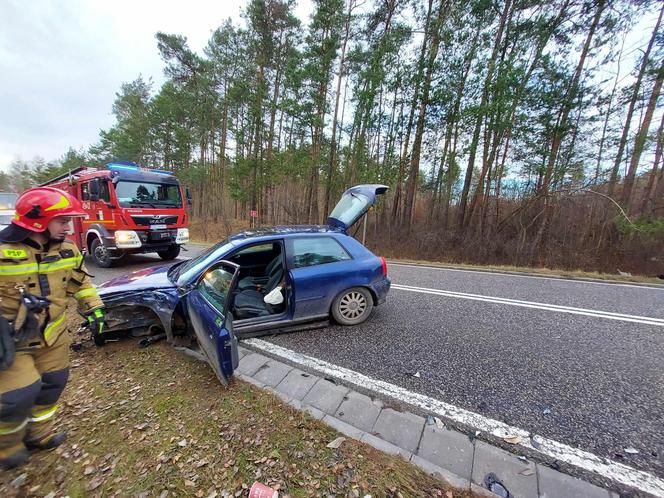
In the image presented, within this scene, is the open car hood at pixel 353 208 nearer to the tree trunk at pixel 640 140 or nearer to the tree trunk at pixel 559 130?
the tree trunk at pixel 559 130

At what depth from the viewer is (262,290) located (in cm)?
384

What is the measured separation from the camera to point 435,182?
14062 mm

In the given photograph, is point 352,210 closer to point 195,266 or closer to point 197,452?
point 195,266

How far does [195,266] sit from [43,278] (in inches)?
55.1

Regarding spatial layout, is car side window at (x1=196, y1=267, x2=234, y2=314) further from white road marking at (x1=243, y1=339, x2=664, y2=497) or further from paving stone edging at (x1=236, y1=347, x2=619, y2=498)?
white road marking at (x1=243, y1=339, x2=664, y2=497)

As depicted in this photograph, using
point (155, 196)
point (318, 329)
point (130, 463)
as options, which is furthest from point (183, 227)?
point (130, 463)

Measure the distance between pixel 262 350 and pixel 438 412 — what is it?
189 cm

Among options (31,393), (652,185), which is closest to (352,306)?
(31,393)

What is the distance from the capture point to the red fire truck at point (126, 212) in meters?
6.18

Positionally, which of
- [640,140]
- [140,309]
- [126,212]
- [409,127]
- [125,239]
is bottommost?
[140,309]

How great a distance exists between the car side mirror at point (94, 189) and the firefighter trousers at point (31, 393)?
19.8ft

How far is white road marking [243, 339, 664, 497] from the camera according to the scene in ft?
5.12

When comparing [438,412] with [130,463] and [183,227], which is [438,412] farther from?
[183,227]

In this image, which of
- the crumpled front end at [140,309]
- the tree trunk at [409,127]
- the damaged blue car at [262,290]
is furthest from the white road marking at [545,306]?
the tree trunk at [409,127]
